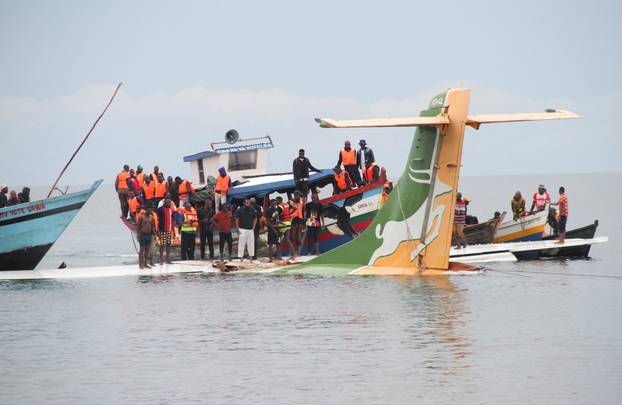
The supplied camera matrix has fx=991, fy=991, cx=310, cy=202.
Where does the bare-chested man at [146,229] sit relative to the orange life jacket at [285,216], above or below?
below

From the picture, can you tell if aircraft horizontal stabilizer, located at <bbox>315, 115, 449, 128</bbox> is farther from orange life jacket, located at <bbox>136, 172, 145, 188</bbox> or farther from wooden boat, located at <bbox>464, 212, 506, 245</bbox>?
orange life jacket, located at <bbox>136, 172, 145, 188</bbox>

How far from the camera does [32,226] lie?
29.9m

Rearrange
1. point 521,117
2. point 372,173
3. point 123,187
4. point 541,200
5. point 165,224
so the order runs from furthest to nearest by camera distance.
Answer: point 123,187 < point 541,200 < point 372,173 < point 165,224 < point 521,117

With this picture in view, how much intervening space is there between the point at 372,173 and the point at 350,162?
0.83 meters

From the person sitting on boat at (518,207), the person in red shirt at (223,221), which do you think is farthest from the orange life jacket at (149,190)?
the person sitting on boat at (518,207)

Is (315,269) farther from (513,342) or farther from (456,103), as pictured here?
(513,342)

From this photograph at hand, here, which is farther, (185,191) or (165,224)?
(185,191)

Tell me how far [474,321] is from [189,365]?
6686 mm

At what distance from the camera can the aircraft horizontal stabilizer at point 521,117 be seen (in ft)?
69.6

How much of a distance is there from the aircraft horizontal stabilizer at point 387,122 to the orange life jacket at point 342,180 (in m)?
10.3

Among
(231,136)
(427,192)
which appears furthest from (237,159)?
(427,192)

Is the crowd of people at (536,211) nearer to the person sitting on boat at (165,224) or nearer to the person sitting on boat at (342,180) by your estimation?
the person sitting on boat at (342,180)

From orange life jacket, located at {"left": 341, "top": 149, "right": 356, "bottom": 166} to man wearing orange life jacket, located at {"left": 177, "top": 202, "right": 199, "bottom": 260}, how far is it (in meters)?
5.16

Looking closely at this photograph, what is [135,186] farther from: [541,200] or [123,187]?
[541,200]
